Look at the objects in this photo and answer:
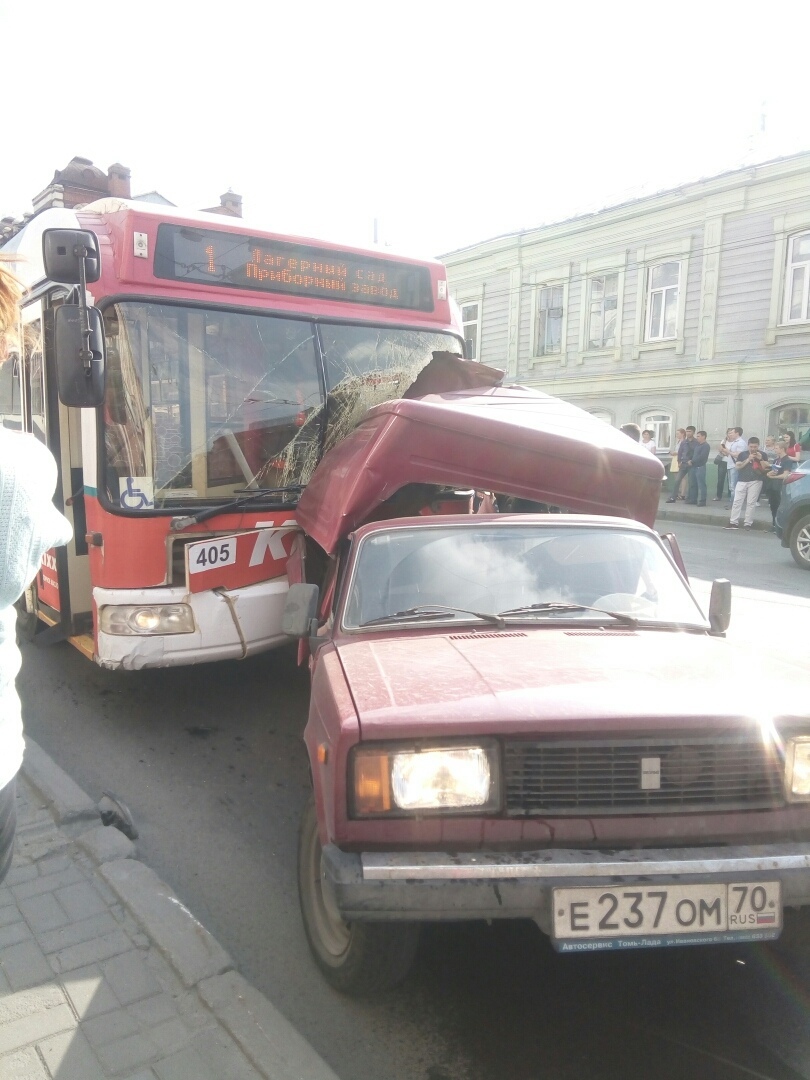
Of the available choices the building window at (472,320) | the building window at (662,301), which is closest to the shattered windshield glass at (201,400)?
the building window at (662,301)

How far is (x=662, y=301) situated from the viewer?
2441 centimetres

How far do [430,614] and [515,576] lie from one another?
462 millimetres

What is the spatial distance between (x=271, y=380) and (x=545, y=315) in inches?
941

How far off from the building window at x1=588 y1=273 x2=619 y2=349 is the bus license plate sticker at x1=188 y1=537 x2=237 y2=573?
22267 mm

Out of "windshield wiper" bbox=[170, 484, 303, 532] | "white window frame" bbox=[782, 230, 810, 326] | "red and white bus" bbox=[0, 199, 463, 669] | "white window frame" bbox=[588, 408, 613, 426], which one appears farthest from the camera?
"white window frame" bbox=[588, 408, 613, 426]

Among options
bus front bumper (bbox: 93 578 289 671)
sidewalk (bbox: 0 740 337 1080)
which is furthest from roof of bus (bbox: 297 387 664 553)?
sidewalk (bbox: 0 740 337 1080)

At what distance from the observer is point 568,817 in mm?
2578

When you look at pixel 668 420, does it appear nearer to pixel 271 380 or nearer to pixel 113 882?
pixel 271 380

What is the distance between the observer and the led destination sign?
538 cm

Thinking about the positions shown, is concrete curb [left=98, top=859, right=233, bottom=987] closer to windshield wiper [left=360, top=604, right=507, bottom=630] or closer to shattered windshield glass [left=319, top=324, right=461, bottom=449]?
windshield wiper [left=360, top=604, right=507, bottom=630]

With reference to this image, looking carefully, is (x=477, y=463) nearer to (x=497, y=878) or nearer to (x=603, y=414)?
(x=497, y=878)

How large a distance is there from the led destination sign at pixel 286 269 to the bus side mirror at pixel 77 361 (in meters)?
0.77

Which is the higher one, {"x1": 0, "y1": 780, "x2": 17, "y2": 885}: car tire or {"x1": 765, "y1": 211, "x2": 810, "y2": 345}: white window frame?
{"x1": 765, "y1": 211, "x2": 810, "y2": 345}: white window frame

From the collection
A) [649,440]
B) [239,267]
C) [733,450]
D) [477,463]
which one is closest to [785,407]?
[733,450]
